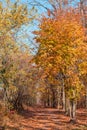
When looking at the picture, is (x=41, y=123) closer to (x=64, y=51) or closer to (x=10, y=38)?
(x=64, y=51)

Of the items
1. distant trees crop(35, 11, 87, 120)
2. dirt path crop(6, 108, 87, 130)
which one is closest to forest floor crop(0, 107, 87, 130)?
dirt path crop(6, 108, 87, 130)

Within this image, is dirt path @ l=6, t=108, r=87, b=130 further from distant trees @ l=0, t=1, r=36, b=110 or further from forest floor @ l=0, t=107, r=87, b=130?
distant trees @ l=0, t=1, r=36, b=110

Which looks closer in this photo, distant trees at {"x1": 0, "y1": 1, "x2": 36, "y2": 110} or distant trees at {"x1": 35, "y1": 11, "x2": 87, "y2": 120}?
distant trees at {"x1": 0, "y1": 1, "x2": 36, "y2": 110}

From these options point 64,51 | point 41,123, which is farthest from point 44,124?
point 64,51

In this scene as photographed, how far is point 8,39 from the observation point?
19219 mm

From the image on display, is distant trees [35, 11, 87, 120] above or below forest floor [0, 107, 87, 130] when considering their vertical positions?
above

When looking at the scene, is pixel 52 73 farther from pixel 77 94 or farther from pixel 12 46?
pixel 12 46

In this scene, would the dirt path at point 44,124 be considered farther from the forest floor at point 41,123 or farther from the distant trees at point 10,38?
the distant trees at point 10,38

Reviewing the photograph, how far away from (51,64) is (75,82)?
2068 millimetres

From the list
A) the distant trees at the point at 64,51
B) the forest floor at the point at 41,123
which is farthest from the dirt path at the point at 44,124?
the distant trees at the point at 64,51

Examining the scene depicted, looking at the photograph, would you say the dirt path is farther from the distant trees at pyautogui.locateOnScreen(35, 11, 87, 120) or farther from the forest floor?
the distant trees at pyautogui.locateOnScreen(35, 11, 87, 120)

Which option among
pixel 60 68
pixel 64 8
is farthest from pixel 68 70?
pixel 64 8

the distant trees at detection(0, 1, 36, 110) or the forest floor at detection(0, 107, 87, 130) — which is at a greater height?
the distant trees at detection(0, 1, 36, 110)

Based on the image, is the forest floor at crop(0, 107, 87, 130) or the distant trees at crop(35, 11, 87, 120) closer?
the forest floor at crop(0, 107, 87, 130)
